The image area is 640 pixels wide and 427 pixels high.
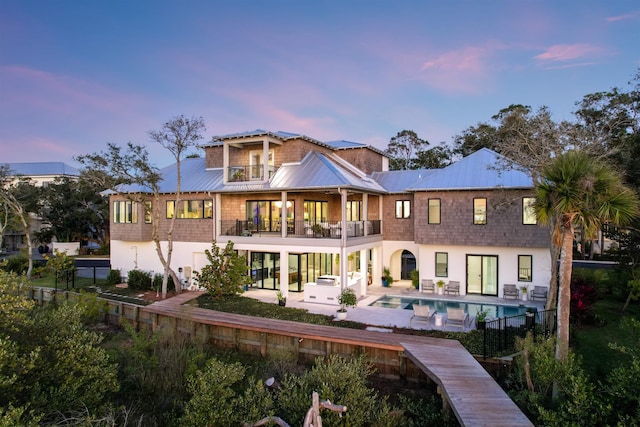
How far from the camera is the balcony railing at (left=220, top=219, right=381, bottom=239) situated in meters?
18.9

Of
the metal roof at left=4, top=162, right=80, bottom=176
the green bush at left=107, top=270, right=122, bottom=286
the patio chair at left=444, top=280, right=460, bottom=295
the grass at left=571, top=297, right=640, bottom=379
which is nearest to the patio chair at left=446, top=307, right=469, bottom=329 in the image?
the grass at left=571, top=297, right=640, bottom=379

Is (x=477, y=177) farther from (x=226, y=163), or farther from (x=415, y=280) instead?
(x=226, y=163)

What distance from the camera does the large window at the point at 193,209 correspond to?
21.4 meters

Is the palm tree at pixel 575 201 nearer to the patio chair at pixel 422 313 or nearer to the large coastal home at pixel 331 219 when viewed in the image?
the patio chair at pixel 422 313

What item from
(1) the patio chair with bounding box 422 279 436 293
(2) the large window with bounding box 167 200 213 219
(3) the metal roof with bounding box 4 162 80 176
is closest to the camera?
(1) the patio chair with bounding box 422 279 436 293

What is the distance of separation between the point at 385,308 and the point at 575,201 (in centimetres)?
1029

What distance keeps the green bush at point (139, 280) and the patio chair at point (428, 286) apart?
50.5ft

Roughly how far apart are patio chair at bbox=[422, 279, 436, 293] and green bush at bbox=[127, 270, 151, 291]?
1541 cm

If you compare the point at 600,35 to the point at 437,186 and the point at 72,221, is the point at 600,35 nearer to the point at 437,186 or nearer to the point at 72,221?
the point at 437,186

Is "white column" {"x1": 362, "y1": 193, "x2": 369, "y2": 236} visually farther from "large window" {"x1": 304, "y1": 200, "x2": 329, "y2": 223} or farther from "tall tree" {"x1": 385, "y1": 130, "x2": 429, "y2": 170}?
"tall tree" {"x1": 385, "y1": 130, "x2": 429, "y2": 170}

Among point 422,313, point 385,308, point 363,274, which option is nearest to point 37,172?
point 363,274

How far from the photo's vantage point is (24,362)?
6.05 meters

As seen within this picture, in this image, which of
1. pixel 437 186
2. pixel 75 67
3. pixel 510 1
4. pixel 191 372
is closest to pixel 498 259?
pixel 437 186

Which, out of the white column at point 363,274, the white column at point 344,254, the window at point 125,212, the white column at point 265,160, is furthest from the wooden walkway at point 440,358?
the window at point 125,212
